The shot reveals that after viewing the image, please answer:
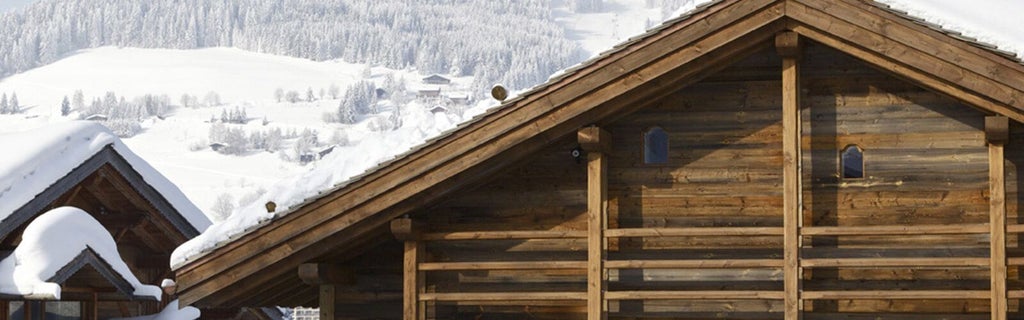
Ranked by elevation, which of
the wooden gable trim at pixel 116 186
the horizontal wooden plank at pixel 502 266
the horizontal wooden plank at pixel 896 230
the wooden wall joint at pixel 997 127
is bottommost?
the horizontal wooden plank at pixel 502 266

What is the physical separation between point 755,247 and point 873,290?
1.17 meters

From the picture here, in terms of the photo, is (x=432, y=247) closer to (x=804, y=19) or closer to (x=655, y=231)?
A: (x=655, y=231)

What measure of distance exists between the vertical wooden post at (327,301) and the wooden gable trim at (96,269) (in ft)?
14.2

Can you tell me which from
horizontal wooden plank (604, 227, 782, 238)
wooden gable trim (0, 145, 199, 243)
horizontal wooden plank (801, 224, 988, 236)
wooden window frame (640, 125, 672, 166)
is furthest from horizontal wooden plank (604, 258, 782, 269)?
wooden gable trim (0, 145, 199, 243)

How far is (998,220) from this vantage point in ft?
54.4

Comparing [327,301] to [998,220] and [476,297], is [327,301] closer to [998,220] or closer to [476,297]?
[476,297]

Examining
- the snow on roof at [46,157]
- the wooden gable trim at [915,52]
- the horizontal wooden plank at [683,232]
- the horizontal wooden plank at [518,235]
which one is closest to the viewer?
the wooden gable trim at [915,52]

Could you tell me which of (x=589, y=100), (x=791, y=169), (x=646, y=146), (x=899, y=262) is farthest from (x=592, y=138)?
(x=899, y=262)

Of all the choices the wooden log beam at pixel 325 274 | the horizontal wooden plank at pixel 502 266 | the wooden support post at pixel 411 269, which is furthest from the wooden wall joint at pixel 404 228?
the wooden log beam at pixel 325 274

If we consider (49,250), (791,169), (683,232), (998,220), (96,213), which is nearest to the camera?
(998,220)

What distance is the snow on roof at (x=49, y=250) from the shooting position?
21.2 metres

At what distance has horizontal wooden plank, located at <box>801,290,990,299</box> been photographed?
1661cm

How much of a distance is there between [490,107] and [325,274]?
7.80 ft

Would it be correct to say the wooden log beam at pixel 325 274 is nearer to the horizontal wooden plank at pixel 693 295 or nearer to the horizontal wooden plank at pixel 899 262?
the horizontal wooden plank at pixel 693 295
